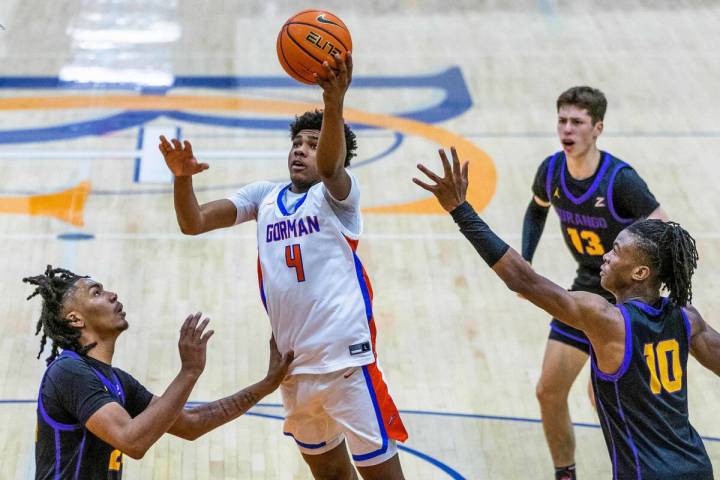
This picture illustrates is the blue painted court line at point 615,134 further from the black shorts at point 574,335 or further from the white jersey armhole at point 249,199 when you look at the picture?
the white jersey armhole at point 249,199

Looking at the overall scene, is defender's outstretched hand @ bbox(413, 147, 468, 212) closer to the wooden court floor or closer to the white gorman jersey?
the white gorman jersey

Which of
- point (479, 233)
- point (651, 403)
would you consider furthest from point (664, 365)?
point (479, 233)

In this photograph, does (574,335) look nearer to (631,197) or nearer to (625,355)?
(631,197)

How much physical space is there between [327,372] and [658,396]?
4.92 ft

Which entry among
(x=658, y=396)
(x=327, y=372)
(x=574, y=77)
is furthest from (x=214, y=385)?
(x=574, y=77)

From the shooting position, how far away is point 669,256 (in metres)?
4.75

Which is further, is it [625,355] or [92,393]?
[625,355]

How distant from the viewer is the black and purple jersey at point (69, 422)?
4.34 metres

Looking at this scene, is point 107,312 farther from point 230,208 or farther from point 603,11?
point 603,11

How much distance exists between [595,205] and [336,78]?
2.37m

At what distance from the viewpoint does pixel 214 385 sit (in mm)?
7605

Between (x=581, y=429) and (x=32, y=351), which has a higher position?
(x=32, y=351)

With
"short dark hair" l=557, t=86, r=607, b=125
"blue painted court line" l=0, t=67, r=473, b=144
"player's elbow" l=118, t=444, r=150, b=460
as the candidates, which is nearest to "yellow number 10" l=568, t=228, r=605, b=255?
"short dark hair" l=557, t=86, r=607, b=125

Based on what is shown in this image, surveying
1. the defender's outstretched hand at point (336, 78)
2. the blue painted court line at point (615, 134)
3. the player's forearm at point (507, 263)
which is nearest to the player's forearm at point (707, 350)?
the player's forearm at point (507, 263)
